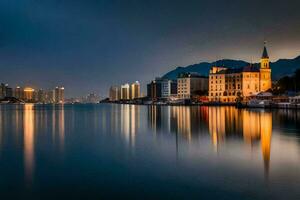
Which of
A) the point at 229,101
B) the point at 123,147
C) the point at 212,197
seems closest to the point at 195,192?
the point at 212,197

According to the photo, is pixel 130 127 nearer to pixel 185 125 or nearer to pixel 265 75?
pixel 185 125

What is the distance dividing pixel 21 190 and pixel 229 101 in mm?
105038

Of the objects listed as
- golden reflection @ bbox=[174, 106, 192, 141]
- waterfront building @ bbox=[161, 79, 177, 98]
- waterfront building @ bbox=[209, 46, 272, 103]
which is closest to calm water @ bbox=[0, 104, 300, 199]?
golden reflection @ bbox=[174, 106, 192, 141]

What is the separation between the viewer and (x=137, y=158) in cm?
1369

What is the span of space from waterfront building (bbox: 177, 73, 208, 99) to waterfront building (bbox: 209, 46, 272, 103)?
17805 millimetres

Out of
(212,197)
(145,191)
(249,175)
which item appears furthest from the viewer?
(249,175)

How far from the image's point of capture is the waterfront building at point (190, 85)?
445 ft

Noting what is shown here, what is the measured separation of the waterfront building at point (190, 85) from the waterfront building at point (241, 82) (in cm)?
1780

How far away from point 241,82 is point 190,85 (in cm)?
3136

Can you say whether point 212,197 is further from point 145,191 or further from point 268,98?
point 268,98

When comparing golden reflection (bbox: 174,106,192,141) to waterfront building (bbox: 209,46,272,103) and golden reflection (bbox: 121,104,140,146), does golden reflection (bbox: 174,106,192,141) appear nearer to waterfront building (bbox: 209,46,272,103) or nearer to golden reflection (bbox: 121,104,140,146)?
golden reflection (bbox: 121,104,140,146)

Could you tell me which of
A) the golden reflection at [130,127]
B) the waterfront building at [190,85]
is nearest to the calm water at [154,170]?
the golden reflection at [130,127]

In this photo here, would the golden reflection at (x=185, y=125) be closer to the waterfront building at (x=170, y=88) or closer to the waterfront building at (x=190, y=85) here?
the waterfront building at (x=190, y=85)

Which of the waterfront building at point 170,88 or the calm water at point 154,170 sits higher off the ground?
the waterfront building at point 170,88
